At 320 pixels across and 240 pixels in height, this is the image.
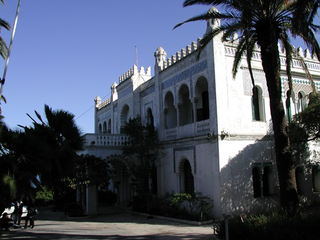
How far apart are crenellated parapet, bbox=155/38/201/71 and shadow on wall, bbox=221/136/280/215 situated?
5367 millimetres

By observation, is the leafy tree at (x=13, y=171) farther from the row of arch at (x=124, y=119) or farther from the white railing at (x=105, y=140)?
the row of arch at (x=124, y=119)

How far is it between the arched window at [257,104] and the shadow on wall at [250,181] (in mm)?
1051

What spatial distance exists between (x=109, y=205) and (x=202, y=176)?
10217mm

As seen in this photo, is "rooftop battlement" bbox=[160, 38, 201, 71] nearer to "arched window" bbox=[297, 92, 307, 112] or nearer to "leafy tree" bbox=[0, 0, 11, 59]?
"arched window" bbox=[297, 92, 307, 112]

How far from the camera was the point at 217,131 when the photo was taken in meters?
14.8

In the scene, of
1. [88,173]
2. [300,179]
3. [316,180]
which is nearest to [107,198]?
[88,173]

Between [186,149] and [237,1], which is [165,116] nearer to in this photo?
[186,149]

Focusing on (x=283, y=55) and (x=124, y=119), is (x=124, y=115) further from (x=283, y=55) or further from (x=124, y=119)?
(x=283, y=55)

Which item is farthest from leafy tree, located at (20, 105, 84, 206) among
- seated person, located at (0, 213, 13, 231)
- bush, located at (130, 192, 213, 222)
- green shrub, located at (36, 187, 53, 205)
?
green shrub, located at (36, 187, 53, 205)

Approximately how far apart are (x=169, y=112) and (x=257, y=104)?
16.9ft

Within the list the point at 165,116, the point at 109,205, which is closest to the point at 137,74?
the point at 165,116

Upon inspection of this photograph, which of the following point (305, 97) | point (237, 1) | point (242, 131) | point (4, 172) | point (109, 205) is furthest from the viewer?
point (109, 205)

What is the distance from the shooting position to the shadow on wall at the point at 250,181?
14.6 meters

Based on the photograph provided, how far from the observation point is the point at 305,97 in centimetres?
1792
